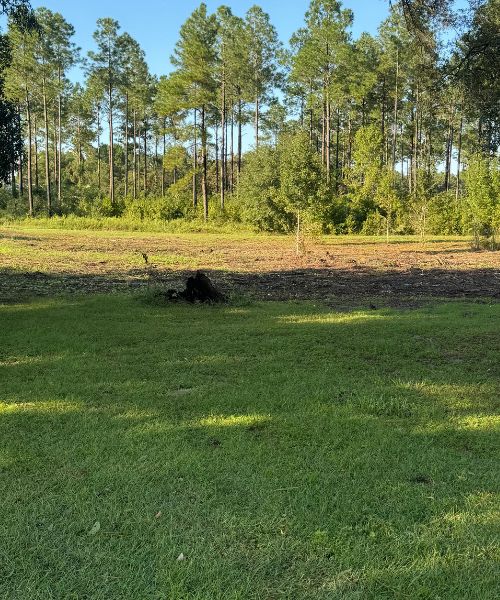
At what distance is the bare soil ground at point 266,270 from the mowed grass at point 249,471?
225 inches

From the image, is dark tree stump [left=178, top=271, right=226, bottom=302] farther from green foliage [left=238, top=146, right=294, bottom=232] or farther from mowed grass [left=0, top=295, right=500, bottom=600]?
green foliage [left=238, top=146, right=294, bottom=232]

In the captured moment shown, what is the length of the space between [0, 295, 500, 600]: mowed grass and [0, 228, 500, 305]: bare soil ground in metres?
5.72

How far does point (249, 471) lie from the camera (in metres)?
3.27

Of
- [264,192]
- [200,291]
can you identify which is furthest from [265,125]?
[200,291]

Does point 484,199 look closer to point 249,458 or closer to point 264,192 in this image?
point 264,192

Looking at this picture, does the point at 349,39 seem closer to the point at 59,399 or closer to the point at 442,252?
the point at 442,252

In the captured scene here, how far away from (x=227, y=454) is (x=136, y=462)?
0.59 m

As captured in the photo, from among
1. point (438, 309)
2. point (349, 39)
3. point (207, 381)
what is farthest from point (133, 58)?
point (207, 381)

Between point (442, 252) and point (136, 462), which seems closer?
point (136, 462)

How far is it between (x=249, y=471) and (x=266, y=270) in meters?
13.8

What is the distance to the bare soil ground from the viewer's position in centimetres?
1253

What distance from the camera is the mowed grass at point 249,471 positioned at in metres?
2.30

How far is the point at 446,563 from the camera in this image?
7.85 ft

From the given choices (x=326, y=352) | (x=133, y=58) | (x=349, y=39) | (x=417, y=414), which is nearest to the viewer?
(x=417, y=414)
